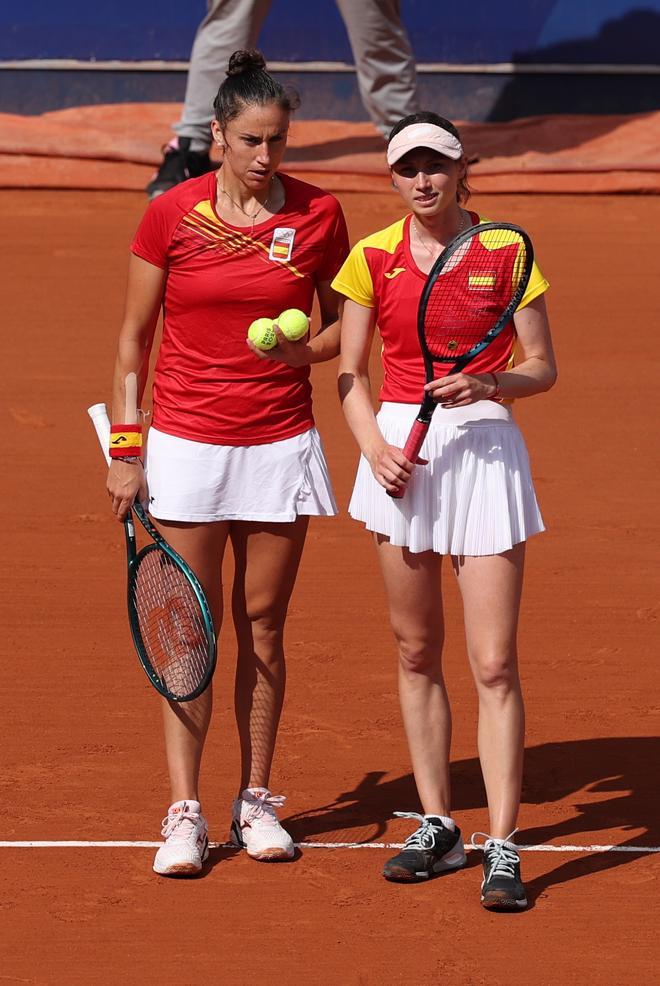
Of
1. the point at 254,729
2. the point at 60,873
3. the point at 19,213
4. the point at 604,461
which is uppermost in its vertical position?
the point at 19,213

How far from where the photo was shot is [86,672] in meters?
7.18

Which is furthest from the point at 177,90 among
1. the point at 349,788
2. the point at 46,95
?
the point at 349,788

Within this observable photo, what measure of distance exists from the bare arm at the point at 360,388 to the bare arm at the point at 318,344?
73mm

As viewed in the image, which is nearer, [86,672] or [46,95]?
[86,672]

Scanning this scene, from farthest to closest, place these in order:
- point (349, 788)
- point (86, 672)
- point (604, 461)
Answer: point (604, 461) → point (86, 672) → point (349, 788)

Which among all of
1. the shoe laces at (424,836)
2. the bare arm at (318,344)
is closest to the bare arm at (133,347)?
the bare arm at (318,344)

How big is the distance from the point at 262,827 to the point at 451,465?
1.37m

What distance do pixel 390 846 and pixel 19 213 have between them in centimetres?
877

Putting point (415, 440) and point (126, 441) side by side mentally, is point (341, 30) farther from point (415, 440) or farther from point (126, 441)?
point (415, 440)

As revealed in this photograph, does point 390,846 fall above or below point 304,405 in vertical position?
below

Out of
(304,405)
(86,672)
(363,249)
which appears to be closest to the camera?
(363,249)

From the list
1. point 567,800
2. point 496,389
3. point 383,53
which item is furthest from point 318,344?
point 383,53

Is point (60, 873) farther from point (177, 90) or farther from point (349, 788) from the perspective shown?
point (177, 90)

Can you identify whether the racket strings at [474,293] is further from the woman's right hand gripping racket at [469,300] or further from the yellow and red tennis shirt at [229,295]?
the yellow and red tennis shirt at [229,295]
